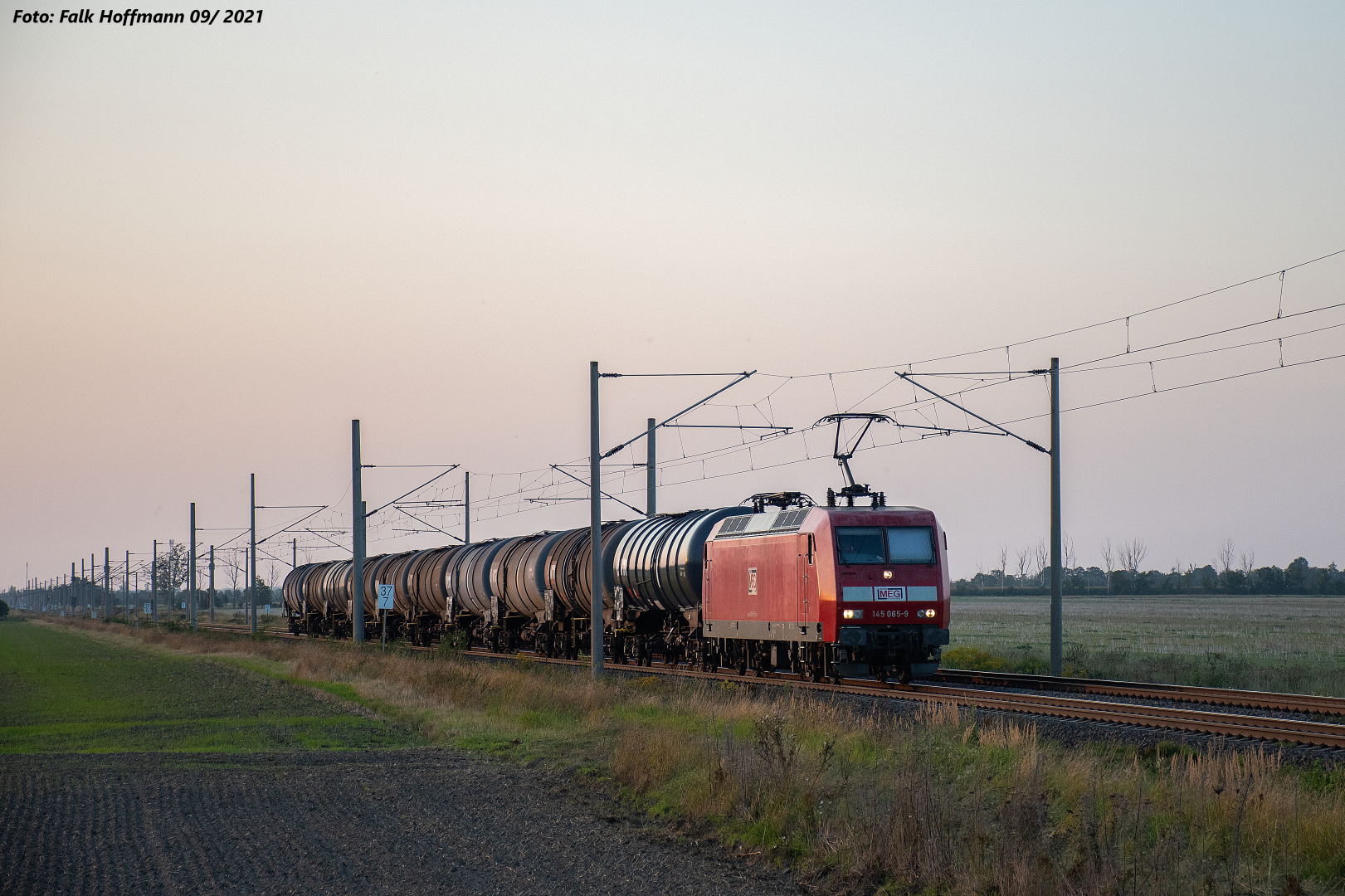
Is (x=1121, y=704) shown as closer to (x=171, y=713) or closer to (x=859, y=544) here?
(x=859, y=544)

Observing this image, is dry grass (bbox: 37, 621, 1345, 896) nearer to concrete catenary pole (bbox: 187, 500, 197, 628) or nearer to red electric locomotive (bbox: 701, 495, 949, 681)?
red electric locomotive (bbox: 701, 495, 949, 681)

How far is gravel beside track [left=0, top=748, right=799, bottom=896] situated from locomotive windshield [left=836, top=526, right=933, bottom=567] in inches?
354

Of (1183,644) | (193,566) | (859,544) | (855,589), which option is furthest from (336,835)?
(193,566)

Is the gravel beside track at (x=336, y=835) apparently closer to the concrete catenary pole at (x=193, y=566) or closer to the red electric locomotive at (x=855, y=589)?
the red electric locomotive at (x=855, y=589)

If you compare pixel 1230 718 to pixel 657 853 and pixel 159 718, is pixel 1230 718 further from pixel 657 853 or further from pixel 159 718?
pixel 159 718

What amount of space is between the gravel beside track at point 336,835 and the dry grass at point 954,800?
0.57 meters

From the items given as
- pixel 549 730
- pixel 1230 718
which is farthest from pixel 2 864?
pixel 1230 718

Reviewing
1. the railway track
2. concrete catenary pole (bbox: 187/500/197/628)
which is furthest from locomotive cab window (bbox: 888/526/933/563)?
concrete catenary pole (bbox: 187/500/197/628)

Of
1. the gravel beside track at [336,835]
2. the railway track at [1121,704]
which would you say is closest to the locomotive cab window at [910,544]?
the railway track at [1121,704]

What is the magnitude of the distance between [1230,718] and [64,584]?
632ft

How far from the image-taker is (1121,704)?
59.9ft

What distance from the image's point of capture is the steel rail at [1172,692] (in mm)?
18234

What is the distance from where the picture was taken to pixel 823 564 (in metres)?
22.3

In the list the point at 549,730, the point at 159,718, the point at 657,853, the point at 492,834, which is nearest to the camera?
the point at 657,853
